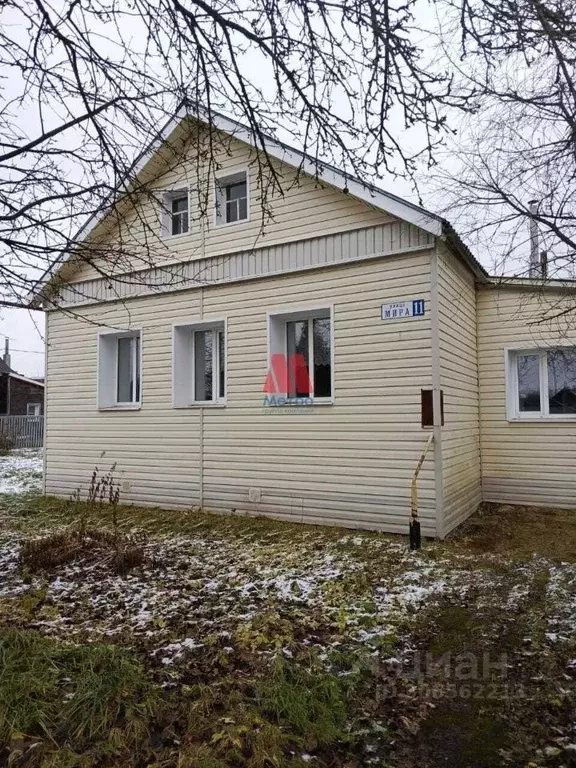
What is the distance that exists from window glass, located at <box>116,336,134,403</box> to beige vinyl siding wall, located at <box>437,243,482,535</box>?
20.2 feet

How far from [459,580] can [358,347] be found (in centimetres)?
350

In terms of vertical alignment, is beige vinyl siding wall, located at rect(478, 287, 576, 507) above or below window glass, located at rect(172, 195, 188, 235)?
below

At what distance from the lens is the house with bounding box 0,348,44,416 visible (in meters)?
32.9

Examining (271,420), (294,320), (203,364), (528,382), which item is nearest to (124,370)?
(203,364)

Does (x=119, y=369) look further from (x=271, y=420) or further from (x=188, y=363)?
(x=271, y=420)

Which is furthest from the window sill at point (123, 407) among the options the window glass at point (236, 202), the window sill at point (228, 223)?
the window glass at point (236, 202)

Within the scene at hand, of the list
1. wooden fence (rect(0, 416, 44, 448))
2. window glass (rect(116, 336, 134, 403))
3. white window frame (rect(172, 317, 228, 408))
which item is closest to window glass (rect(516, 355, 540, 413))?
white window frame (rect(172, 317, 228, 408))

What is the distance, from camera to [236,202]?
9086 millimetres

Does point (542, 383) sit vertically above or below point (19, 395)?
below

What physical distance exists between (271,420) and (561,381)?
4.86 metres

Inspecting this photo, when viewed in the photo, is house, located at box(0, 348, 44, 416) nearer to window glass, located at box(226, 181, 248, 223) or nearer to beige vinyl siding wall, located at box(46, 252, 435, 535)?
beige vinyl siding wall, located at box(46, 252, 435, 535)

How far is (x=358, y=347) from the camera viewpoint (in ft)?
25.2

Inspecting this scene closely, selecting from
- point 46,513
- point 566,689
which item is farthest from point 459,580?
point 46,513

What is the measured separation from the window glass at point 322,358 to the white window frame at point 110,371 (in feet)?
12.2
